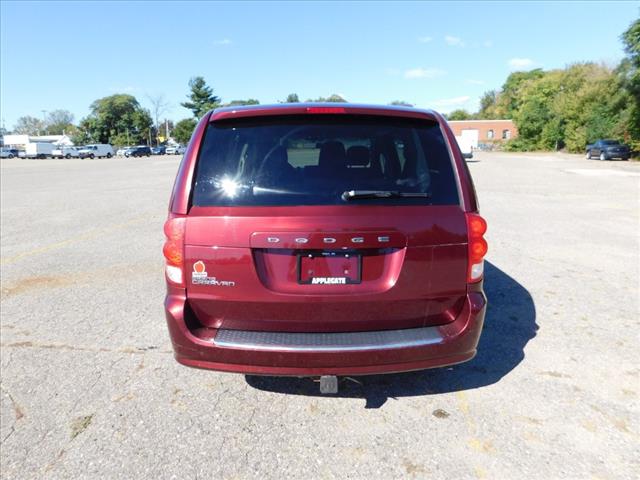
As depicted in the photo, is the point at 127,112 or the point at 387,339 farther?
the point at 127,112

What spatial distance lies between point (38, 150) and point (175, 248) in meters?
76.6

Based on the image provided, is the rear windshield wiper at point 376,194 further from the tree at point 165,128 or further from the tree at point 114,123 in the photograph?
the tree at point 165,128

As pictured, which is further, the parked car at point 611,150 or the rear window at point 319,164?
the parked car at point 611,150

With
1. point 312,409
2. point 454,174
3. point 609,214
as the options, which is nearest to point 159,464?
point 312,409

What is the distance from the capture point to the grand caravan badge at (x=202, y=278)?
2.56 metres

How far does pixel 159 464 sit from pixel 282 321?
1.01 metres

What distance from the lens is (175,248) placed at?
2600 millimetres

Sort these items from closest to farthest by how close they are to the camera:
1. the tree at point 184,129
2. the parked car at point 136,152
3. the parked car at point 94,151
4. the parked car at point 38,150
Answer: the parked car at point 94,151, the parked car at point 38,150, the parked car at point 136,152, the tree at point 184,129

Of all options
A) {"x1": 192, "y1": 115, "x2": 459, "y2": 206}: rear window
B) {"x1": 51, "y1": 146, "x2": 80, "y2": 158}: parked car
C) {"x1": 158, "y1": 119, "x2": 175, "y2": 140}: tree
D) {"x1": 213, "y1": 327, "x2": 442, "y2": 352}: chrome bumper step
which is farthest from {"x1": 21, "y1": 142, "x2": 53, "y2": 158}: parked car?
{"x1": 213, "y1": 327, "x2": 442, "y2": 352}: chrome bumper step

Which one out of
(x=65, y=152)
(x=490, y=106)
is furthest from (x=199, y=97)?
(x=490, y=106)

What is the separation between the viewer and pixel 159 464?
249 centimetres

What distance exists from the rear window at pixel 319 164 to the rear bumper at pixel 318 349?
2.39 feet

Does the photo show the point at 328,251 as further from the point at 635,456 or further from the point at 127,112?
the point at 127,112

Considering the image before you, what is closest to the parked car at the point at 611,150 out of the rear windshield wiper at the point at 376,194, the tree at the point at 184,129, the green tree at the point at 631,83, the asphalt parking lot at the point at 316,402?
the green tree at the point at 631,83
